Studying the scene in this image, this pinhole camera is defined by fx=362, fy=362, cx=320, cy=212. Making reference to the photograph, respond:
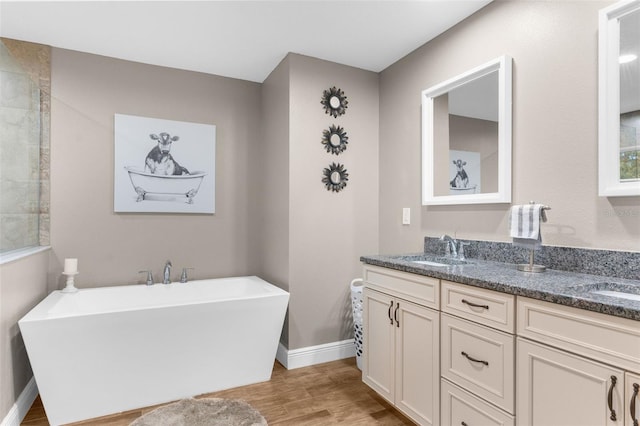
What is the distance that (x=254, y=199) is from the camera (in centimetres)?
347

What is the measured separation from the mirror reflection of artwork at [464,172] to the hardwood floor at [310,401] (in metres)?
1.46

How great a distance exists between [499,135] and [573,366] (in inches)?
52.3

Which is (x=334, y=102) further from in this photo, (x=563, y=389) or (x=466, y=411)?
(x=563, y=389)

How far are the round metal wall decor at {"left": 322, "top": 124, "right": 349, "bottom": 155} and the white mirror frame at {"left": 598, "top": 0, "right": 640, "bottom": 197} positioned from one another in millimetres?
1768

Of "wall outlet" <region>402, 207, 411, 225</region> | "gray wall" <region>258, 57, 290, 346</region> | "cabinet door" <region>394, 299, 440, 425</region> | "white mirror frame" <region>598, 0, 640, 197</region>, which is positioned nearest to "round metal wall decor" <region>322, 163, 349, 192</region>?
"gray wall" <region>258, 57, 290, 346</region>

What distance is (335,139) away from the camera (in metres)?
3.00

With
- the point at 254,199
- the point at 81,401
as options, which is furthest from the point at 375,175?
the point at 81,401

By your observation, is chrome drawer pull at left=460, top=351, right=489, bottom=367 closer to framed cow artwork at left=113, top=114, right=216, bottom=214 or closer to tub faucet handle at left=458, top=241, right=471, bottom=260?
tub faucet handle at left=458, top=241, right=471, bottom=260

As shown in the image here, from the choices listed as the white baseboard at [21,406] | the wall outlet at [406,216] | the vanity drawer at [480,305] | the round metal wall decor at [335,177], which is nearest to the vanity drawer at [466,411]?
the vanity drawer at [480,305]

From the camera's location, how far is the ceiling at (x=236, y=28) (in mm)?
2240

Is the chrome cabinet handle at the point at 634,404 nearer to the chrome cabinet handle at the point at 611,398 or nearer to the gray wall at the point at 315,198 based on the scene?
the chrome cabinet handle at the point at 611,398

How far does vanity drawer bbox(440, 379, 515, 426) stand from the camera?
1.48 meters

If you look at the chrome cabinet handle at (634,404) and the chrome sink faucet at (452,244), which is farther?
the chrome sink faucet at (452,244)

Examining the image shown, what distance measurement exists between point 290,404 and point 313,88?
2.32 m
